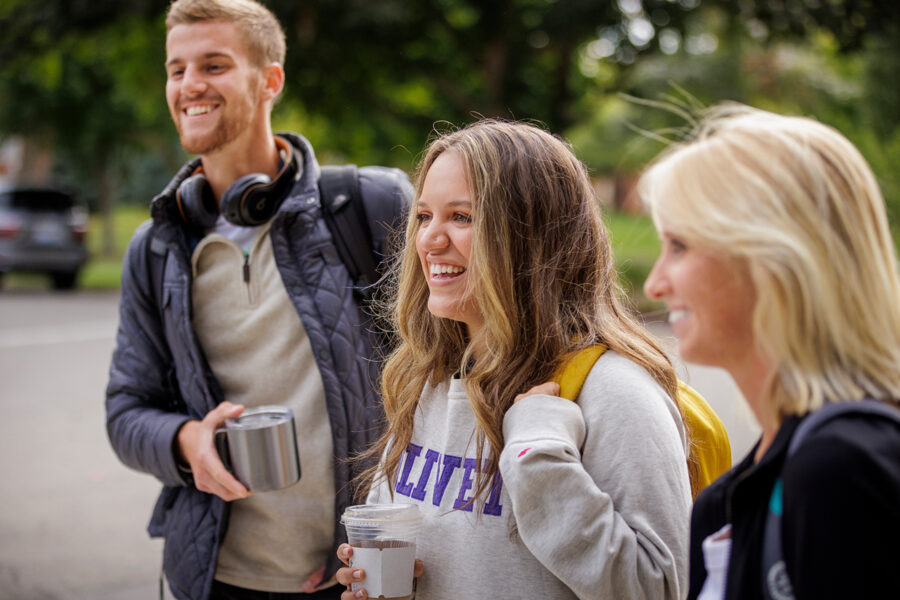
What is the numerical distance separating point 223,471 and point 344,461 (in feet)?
1.00

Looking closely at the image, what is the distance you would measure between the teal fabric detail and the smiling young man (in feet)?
4.44

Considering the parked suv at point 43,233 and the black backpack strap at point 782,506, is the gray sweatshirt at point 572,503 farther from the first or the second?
the parked suv at point 43,233

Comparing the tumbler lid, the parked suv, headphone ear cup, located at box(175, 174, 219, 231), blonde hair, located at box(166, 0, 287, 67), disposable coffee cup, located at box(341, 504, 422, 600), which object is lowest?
the parked suv

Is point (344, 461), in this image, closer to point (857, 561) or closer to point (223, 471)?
point (223, 471)

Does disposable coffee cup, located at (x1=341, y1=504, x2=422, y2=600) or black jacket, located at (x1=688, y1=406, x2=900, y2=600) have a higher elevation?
black jacket, located at (x1=688, y1=406, x2=900, y2=600)

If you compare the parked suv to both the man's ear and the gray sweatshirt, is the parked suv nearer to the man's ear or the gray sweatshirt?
the man's ear

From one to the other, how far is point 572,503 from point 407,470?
483 millimetres

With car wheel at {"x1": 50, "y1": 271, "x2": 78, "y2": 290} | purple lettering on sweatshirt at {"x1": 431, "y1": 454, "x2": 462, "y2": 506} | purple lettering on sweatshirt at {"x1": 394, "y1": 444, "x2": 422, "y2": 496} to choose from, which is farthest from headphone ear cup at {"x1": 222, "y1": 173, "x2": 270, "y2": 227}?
car wheel at {"x1": 50, "y1": 271, "x2": 78, "y2": 290}

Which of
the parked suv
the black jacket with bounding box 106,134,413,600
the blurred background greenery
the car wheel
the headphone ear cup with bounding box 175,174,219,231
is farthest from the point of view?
the car wheel

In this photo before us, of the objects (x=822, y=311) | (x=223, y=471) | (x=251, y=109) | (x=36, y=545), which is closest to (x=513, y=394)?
(x=822, y=311)

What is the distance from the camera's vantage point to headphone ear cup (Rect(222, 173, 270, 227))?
2467mm

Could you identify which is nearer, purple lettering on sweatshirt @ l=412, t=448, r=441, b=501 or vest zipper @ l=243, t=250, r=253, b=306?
purple lettering on sweatshirt @ l=412, t=448, r=441, b=501

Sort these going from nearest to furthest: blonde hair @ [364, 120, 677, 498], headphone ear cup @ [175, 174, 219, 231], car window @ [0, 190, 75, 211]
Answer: blonde hair @ [364, 120, 677, 498]
headphone ear cup @ [175, 174, 219, 231]
car window @ [0, 190, 75, 211]

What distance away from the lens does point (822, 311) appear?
3.66ft
